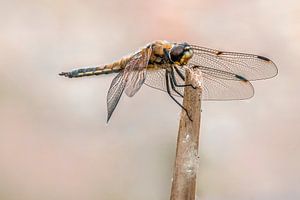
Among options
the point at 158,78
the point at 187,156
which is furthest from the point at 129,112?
the point at 187,156

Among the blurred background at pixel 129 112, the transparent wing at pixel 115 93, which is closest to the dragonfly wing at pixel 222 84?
the transparent wing at pixel 115 93

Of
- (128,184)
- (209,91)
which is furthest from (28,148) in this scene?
(209,91)

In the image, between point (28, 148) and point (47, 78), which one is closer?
point (28, 148)

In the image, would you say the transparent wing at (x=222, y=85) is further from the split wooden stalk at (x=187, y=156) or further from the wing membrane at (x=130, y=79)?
the split wooden stalk at (x=187, y=156)

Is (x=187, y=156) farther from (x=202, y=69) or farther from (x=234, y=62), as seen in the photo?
(x=234, y=62)

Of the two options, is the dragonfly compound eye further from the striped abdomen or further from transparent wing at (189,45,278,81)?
the striped abdomen

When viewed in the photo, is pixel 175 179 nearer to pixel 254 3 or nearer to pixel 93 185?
pixel 93 185

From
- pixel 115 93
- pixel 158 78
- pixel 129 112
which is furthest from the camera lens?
pixel 129 112
